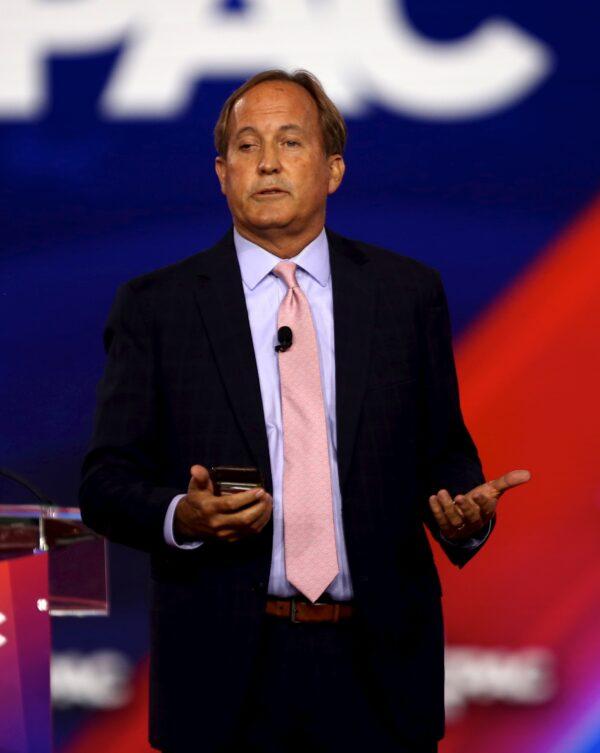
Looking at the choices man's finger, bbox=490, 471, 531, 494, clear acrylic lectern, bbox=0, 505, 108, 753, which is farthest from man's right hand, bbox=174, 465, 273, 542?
clear acrylic lectern, bbox=0, 505, 108, 753

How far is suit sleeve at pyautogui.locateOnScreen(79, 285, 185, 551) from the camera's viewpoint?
209 centimetres

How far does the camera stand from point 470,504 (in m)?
2.07

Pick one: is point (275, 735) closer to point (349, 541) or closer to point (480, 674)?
point (349, 541)

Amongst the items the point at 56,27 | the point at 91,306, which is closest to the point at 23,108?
the point at 56,27

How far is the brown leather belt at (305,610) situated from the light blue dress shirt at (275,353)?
0.05ft

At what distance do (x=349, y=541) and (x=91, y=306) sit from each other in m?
1.45

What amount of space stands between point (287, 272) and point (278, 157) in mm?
218

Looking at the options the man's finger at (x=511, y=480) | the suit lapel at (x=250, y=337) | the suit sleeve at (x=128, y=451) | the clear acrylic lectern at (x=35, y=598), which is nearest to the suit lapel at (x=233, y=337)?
the suit lapel at (x=250, y=337)

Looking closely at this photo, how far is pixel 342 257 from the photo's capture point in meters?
2.37

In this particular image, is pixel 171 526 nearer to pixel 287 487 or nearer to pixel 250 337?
pixel 287 487

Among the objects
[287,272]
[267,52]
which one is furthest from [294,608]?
[267,52]

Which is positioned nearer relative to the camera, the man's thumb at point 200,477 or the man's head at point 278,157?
the man's thumb at point 200,477

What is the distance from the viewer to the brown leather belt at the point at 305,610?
209 cm

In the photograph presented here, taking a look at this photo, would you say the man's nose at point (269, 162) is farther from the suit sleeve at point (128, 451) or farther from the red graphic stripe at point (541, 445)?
the red graphic stripe at point (541, 445)
